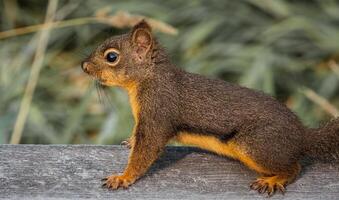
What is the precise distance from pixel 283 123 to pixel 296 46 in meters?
2.13

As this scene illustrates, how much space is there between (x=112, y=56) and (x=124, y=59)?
0.05m

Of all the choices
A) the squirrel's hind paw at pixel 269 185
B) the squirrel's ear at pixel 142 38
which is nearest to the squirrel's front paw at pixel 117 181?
the squirrel's hind paw at pixel 269 185

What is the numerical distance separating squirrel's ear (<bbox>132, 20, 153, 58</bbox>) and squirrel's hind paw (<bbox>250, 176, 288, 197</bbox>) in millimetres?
719

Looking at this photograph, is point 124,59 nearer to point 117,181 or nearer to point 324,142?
point 117,181

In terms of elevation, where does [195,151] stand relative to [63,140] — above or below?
above

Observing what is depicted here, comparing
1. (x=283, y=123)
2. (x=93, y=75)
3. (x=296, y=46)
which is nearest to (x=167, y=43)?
(x=296, y=46)

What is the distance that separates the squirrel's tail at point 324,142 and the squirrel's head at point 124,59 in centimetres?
67

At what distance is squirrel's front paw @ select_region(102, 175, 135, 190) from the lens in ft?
10.4

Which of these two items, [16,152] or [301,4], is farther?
[301,4]

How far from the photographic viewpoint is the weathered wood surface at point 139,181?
312 centimetres

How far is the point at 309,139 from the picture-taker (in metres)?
3.51

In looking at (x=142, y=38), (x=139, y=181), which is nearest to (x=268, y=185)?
(x=139, y=181)

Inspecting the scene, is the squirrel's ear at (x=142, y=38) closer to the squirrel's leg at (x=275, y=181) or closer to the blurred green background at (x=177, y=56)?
the squirrel's leg at (x=275, y=181)

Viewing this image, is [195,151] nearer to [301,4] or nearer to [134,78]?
[134,78]
